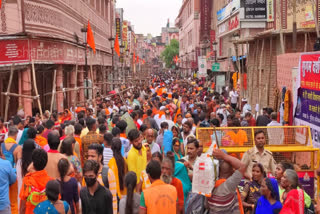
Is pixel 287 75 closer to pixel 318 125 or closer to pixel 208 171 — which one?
pixel 318 125

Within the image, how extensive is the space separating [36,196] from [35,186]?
115mm

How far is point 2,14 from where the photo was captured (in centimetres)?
1633

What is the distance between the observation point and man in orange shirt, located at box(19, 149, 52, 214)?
5.52 metres

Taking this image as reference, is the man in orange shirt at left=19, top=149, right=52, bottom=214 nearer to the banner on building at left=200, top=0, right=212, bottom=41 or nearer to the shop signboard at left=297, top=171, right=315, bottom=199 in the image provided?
the shop signboard at left=297, top=171, right=315, bottom=199

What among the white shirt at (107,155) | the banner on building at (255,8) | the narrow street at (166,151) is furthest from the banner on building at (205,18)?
the white shirt at (107,155)

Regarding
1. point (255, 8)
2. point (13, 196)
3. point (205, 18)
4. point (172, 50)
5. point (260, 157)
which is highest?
point (205, 18)

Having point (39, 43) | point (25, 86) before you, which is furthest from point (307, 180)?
point (39, 43)

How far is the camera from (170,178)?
18.0 ft

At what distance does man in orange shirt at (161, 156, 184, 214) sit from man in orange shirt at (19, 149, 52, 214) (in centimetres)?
138

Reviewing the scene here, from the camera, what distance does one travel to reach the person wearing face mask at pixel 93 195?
5164mm

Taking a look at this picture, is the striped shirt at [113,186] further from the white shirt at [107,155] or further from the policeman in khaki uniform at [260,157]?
the policeman in khaki uniform at [260,157]

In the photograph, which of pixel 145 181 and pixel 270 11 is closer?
pixel 145 181

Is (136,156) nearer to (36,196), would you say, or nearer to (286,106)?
(36,196)

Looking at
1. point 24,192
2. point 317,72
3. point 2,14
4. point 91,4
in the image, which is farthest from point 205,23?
point 24,192
